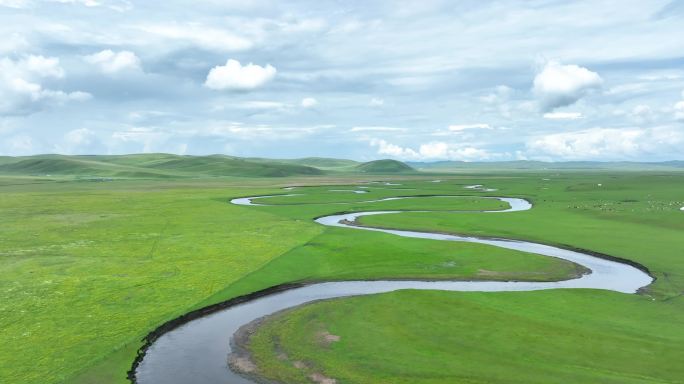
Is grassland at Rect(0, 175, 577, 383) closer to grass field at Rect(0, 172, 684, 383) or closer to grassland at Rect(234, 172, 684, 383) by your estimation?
grass field at Rect(0, 172, 684, 383)

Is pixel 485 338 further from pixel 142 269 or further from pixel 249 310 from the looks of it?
pixel 142 269

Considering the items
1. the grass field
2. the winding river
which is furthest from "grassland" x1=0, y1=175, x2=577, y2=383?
the winding river

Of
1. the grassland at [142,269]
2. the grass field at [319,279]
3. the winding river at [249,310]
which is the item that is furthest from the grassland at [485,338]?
the grassland at [142,269]

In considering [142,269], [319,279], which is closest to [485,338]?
[319,279]

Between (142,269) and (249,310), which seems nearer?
(249,310)

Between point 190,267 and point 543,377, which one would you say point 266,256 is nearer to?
point 190,267

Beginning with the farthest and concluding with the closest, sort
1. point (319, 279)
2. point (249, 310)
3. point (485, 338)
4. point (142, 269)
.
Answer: point (142, 269) → point (319, 279) → point (249, 310) → point (485, 338)
